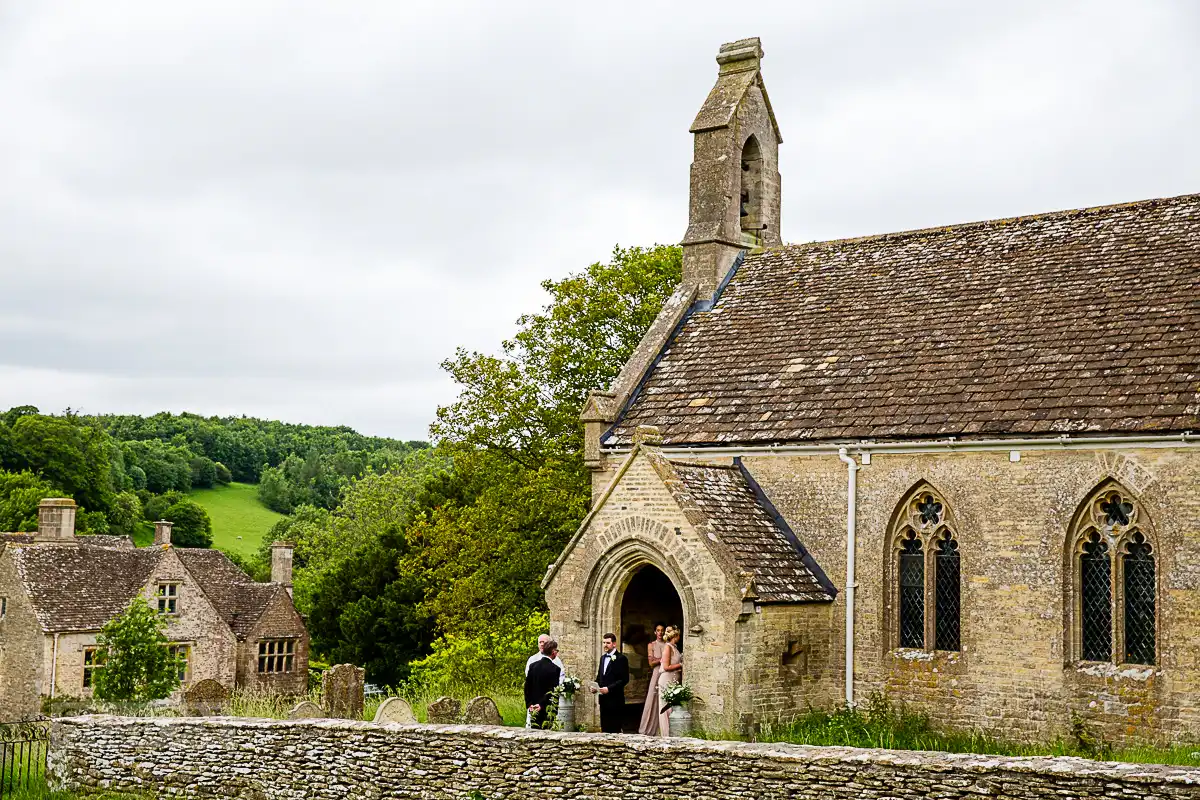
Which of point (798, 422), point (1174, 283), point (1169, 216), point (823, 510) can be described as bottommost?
point (823, 510)

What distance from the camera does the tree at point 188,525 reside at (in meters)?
112

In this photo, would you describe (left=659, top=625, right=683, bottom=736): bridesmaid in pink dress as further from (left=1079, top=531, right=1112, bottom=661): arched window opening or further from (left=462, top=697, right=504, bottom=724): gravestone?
(left=1079, top=531, right=1112, bottom=661): arched window opening

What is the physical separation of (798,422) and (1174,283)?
669 cm

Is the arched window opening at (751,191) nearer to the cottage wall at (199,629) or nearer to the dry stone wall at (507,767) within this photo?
the dry stone wall at (507,767)

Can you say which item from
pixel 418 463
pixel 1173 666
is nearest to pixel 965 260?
pixel 1173 666

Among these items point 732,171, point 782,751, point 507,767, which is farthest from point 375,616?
point 782,751

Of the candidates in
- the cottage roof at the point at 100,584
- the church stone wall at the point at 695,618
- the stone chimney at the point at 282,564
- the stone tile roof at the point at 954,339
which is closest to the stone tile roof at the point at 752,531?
the church stone wall at the point at 695,618

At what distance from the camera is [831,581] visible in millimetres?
22531

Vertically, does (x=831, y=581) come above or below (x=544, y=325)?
below

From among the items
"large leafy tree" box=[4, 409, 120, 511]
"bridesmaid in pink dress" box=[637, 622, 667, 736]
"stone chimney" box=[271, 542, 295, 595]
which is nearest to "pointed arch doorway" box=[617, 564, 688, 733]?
"bridesmaid in pink dress" box=[637, 622, 667, 736]

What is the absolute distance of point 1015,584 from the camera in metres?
20.5

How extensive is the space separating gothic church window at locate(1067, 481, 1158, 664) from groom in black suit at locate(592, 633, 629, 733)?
23.2 feet

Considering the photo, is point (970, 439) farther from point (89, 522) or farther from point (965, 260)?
point (89, 522)

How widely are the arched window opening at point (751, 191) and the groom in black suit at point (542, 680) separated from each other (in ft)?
39.4
